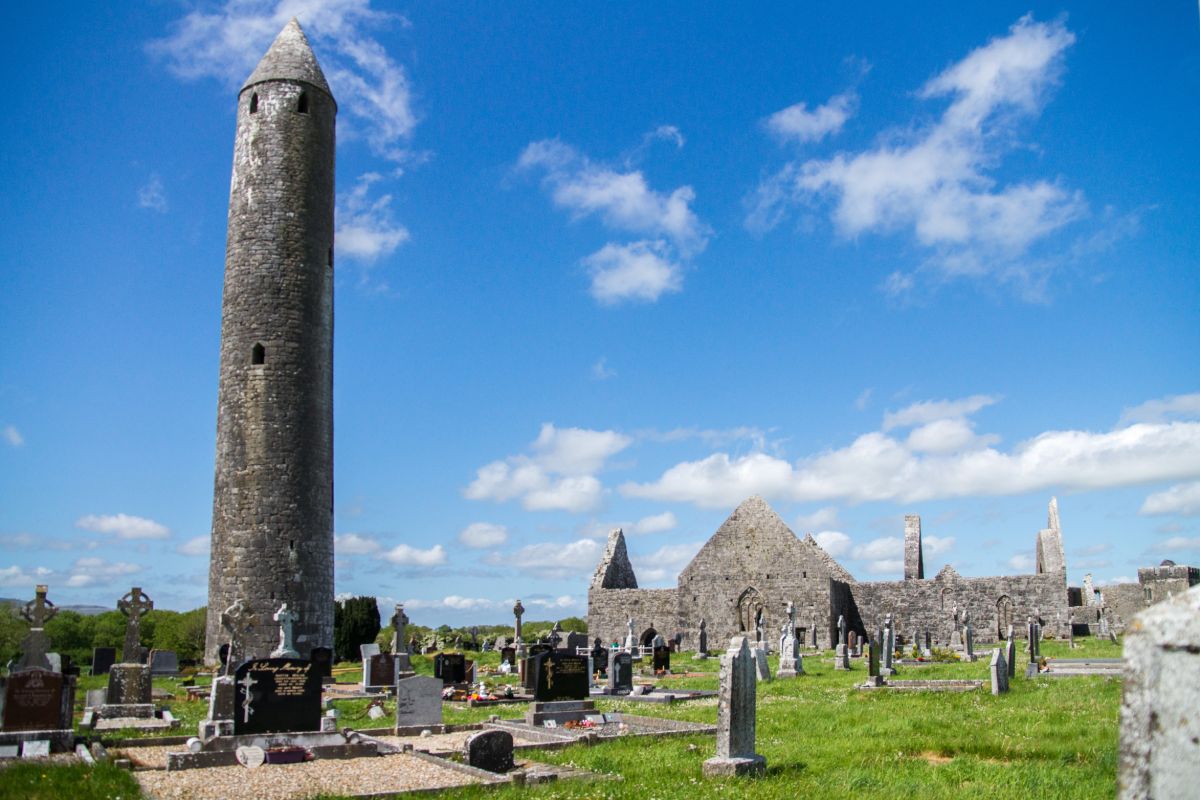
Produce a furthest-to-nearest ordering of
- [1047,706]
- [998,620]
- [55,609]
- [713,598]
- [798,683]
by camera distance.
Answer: [713,598]
[998,620]
[798,683]
[55,609]
[1047,706]

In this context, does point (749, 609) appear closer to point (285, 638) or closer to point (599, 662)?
point (599, 662)

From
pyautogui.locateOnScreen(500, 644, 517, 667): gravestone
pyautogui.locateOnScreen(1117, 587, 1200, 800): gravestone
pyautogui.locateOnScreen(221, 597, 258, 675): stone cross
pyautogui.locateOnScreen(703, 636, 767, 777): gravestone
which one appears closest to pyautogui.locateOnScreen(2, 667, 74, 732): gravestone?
pyautogui.locateOnScreen(221, 597, 258, 675): stone cross

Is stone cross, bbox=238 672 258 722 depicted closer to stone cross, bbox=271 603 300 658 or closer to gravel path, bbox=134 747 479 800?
gravel path, bbox=134 747 479 800

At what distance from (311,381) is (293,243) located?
3.76 meters

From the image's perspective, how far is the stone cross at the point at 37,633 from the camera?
14023 mm

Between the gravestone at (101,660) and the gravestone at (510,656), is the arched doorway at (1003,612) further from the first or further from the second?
the gravestone at (101,660)

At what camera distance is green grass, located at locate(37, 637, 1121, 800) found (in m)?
8.25

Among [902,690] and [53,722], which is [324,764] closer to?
[53,722]

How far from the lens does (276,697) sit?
1194 cm

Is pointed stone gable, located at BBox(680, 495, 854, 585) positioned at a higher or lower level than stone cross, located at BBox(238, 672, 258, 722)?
higher

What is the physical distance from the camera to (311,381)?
85.5 feet

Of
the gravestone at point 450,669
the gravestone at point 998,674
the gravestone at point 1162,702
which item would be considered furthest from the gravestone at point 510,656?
the gravestone at point 1162,702

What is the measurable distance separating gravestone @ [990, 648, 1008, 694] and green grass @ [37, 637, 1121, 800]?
17 cm

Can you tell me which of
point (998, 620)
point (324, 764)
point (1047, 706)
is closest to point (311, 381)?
point (324, 764)
